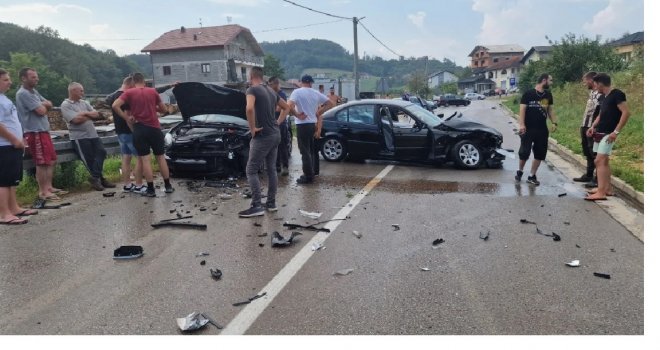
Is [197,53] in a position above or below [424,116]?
above

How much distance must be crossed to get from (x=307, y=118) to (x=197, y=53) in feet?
180

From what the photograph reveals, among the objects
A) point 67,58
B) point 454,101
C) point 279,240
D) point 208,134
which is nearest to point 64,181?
point 208,134

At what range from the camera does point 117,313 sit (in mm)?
3662

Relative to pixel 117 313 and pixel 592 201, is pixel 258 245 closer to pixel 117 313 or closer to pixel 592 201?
pixel 117 313

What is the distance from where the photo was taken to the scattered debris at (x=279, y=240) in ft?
17.1

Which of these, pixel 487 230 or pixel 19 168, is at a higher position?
pixel 19 168

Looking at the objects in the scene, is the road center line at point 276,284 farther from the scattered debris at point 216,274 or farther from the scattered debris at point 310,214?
the scattered debris at point 216,274

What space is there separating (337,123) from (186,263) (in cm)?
680

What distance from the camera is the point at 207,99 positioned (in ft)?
31.0

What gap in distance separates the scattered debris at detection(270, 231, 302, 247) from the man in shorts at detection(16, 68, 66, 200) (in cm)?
429

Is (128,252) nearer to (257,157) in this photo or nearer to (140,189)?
(257,157)
